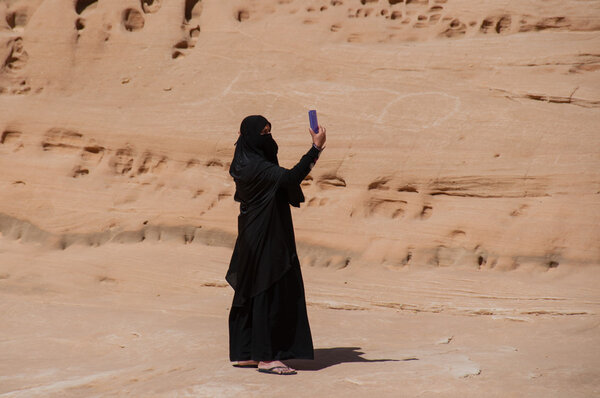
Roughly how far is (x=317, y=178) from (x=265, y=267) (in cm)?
316

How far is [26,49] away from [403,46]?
4.20 meters

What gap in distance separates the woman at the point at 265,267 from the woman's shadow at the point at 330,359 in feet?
0.47

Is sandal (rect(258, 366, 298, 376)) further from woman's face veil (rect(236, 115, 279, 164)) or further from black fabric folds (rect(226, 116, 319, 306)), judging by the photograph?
woman's face veil (rect(236, 115, 279, 164))

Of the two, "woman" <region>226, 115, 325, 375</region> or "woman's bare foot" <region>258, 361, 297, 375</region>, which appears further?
"woman" <region>226, 115, 325, 375</region>

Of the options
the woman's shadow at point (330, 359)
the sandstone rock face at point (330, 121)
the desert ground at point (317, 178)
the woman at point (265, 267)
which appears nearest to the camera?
the woman at point (265, 267)

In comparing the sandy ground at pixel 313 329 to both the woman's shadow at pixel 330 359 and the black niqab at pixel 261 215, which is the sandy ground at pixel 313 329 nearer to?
the woman's shadow at pixel 330 359

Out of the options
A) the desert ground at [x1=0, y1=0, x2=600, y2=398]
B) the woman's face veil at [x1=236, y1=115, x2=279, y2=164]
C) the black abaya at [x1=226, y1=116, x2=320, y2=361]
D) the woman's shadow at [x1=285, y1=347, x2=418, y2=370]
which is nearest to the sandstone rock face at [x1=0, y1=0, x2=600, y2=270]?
the desert ground at [x1=0, y1=0, x2=600, y2=398]

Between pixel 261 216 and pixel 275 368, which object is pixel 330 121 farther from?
pixel 275 368

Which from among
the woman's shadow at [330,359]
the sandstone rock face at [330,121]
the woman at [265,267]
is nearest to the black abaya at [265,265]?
the woman at [265,267]

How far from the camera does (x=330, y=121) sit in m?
7.66

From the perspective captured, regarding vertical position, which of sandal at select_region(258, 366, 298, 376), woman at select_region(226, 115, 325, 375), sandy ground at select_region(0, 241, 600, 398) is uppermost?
woman at select_region(226, 115, 325, 375)

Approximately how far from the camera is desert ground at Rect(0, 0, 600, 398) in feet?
18.2

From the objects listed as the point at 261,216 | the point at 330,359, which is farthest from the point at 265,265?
the point at 330,359

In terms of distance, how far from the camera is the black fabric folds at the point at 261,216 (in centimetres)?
443
